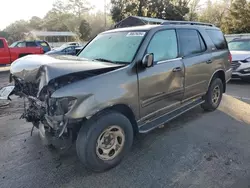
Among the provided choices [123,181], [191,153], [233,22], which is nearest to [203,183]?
[191,153]

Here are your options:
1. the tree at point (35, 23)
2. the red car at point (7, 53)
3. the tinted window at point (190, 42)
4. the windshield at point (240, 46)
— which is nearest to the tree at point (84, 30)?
the tree at point (35, 23)

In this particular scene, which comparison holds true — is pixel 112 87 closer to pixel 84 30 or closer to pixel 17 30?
pixel 84 30

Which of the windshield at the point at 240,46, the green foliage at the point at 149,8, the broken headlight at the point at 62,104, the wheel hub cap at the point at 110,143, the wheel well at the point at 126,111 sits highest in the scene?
the green foliage at the point at 149,8

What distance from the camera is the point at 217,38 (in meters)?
5.06

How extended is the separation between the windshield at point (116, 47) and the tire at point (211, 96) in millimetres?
2317

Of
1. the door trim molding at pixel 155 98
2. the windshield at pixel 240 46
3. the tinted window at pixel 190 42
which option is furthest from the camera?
the windshield at pixel 240 46

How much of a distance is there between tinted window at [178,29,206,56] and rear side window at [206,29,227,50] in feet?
1.54

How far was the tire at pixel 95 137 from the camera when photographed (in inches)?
105

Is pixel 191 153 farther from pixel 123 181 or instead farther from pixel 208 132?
pixel 123 181

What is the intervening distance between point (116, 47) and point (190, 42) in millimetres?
1504

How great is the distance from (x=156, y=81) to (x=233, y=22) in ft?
81.7

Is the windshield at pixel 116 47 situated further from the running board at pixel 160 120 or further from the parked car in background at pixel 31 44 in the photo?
the parked car in background at pixel 31 44

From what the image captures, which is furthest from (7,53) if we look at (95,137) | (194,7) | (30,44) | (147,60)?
(194,7)

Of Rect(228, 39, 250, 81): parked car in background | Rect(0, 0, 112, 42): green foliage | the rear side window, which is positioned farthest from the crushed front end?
Rect(0, 0, 112, 42): green foliage
